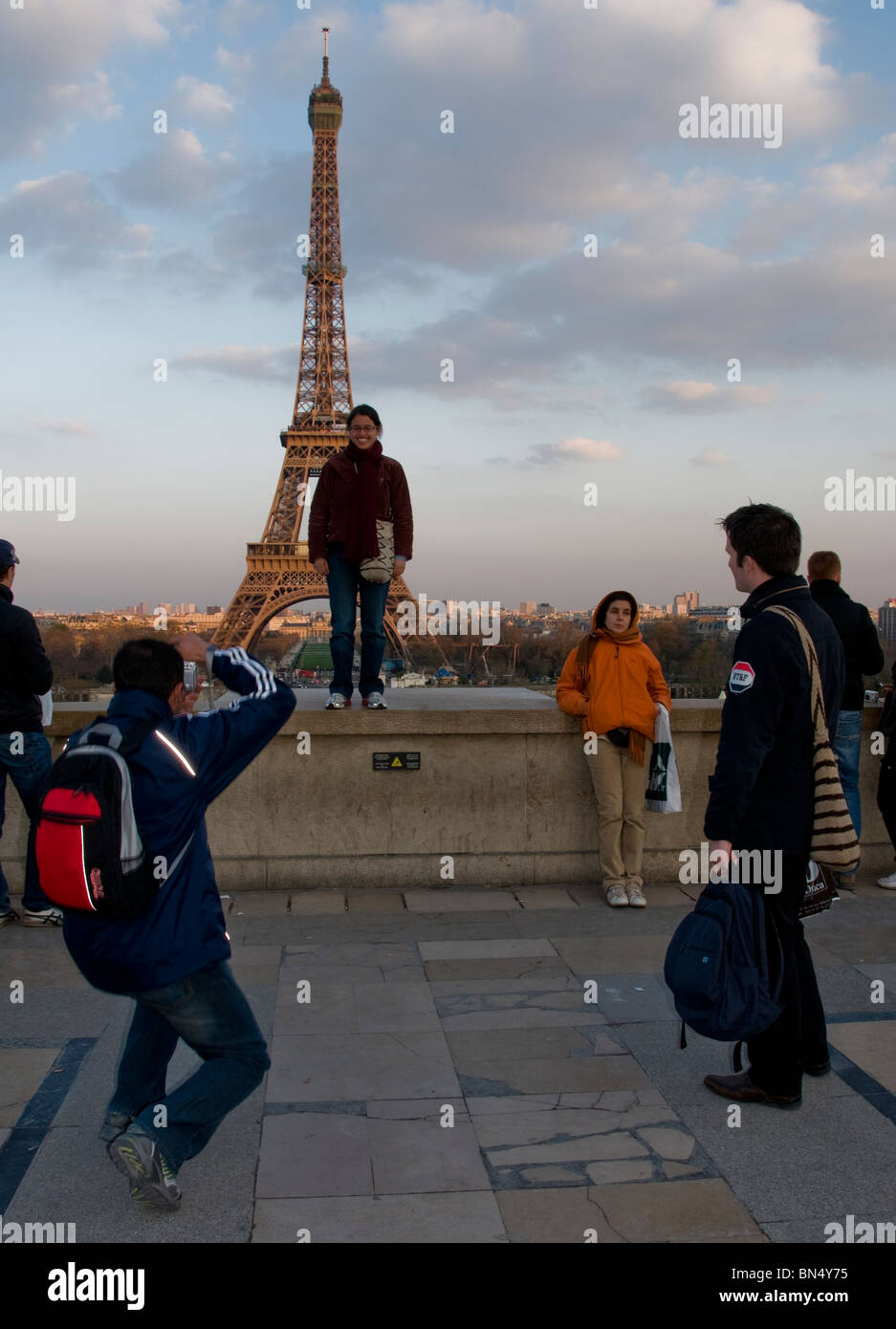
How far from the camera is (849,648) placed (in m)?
6.47

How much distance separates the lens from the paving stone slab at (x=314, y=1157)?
311cm

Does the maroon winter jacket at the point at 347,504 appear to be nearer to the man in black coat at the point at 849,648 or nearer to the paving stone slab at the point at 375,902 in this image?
the paving stone slab at the point at 375,902

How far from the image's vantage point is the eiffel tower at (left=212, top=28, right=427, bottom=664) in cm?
4762

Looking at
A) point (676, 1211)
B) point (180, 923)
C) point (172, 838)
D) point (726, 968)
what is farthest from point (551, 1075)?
point (172, 838)

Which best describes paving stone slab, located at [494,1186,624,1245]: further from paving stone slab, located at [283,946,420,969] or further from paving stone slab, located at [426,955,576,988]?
paving stone slab, located at [283,946,420,969]

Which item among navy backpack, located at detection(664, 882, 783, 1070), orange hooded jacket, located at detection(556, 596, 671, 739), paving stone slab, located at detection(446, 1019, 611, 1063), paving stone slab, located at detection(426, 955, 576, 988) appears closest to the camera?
navy backpack, located at detection(664, 882, 783, 1070)

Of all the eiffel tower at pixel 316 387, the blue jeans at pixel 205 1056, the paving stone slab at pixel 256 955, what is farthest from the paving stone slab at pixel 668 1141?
the eiffel tower at pixel 316 387

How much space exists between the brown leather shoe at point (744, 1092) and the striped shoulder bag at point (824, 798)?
791mm

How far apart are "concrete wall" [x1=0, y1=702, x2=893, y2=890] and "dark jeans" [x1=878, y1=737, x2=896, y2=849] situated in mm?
981

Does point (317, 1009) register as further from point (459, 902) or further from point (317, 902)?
point (459, 902)

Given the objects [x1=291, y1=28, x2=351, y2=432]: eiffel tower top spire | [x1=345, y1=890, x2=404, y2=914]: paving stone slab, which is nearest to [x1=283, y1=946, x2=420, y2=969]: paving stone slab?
[x1=345, y1=890, x2=404, y2=914]: paving stone slab

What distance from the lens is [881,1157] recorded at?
3301 mm
